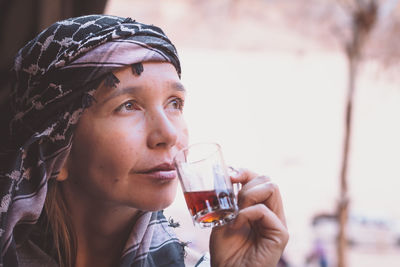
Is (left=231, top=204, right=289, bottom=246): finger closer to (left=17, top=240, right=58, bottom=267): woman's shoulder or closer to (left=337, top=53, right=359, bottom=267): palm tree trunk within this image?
(left=17, top=240, right=58, bottom=267): woman's shoulder

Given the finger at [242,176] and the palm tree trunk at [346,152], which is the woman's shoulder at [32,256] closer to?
the finger at [242,176]

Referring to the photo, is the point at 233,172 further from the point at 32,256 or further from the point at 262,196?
the point at 32,256

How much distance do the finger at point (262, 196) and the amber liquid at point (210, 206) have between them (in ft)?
0.30

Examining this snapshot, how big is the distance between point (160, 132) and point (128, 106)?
160 mm

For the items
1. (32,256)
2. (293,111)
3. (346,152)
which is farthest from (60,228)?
(293,111)

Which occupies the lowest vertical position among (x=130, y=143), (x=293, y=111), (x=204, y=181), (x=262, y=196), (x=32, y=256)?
(x=293, y=111)

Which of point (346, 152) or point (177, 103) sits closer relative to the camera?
point (177, 103)

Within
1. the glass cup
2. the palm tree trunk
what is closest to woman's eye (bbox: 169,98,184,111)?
the glass cup

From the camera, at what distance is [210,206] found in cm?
164

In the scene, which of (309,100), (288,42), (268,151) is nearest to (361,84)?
(309,100)

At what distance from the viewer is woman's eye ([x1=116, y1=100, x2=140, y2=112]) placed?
5.60 ft

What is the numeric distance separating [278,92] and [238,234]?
68.7 feet

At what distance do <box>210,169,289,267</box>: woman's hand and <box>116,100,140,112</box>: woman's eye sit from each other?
0.47m

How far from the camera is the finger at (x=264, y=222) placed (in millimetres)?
1747
